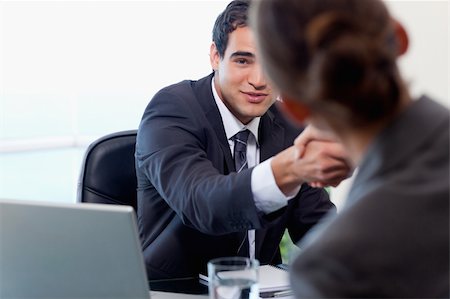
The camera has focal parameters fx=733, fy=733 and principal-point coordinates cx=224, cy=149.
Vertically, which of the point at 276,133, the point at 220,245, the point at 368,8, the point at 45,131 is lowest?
the point at 220,245

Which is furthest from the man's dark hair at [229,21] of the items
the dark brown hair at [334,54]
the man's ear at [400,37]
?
the dark brown hair at [334,54]

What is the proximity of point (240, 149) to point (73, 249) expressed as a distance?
0.84 m

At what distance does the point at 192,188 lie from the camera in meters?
1.66

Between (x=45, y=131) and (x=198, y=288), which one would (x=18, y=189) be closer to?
(x=45, y=131)

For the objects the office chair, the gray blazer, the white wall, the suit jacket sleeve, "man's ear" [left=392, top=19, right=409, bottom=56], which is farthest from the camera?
the white wall

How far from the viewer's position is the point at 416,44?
327 cm

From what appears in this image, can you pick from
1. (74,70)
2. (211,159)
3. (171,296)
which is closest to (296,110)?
(171,296)

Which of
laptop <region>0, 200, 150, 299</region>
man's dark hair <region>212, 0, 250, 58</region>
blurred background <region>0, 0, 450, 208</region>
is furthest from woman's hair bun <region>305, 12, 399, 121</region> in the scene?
blurred background <region>0, 0, 450, 208</region>

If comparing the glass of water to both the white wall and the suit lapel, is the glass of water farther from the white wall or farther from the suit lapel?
the white wall

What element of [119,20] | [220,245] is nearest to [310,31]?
[220,245]

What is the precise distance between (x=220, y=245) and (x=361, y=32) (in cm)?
118

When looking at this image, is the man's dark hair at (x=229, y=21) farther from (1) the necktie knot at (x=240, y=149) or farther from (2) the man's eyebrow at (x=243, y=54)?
(1) the necktie knot at (x=240, y=149)

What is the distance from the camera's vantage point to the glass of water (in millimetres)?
1305

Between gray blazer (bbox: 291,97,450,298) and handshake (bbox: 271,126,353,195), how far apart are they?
0.59 meters
